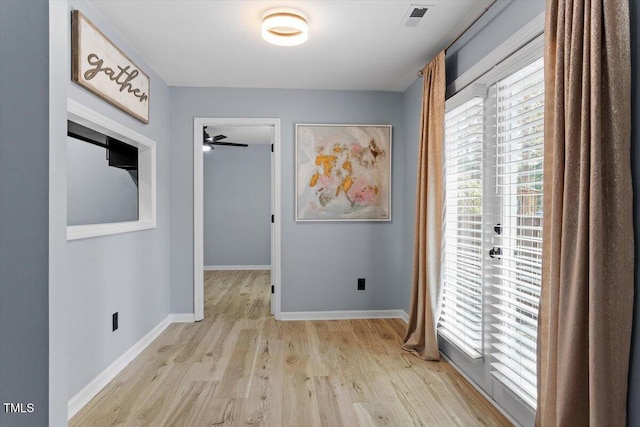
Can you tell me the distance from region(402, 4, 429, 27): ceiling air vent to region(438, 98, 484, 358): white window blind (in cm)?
66

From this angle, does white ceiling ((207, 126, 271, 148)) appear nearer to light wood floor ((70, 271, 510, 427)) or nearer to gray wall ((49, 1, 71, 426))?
light wood floor ((70, 271, 510, 427))

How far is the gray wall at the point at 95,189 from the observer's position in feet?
9.02

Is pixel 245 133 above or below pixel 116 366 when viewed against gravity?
above

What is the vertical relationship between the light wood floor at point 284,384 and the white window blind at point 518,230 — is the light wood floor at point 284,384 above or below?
below

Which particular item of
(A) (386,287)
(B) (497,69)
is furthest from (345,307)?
(B) (497,69)

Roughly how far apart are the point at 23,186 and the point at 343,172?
11.2 feet

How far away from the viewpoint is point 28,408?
0.65 meters

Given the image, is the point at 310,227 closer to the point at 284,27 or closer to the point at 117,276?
the point at 117,276

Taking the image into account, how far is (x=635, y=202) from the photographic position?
1284mm

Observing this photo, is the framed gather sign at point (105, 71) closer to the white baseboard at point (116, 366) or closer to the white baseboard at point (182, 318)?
the white baseboard at point (116, 366)

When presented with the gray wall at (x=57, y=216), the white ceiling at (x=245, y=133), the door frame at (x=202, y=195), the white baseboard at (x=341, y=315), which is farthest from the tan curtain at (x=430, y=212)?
the white ceiling at (x=245, y=133)

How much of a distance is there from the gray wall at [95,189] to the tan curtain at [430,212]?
258 centimetres

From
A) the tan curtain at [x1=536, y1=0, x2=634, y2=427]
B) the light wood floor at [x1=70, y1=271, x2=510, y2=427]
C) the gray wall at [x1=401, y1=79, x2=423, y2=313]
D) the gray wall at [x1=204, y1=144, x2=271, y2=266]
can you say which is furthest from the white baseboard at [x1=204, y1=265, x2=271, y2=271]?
the tan curtain at [x1=536, y1=0, x2=634, y2=427]

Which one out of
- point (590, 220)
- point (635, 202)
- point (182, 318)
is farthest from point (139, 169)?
point (635, 202)
